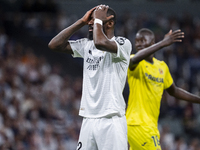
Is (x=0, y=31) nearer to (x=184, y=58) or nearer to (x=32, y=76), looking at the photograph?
(x=32, y=76)

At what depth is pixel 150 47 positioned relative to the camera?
4641 millimetres

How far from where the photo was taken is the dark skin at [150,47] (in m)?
4.60

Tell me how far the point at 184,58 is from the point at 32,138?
8.11 meters

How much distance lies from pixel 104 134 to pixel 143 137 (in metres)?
1.16

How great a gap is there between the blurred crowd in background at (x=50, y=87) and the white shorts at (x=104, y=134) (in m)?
4.70

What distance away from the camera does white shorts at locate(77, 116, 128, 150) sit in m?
3.72

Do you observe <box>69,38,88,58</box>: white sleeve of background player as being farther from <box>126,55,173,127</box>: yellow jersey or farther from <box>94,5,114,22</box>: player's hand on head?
<box>126,55,173,127</box>: yellow jersey

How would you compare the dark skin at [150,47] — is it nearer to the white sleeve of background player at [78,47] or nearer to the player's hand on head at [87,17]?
the white sleeve of background player at [78,47]

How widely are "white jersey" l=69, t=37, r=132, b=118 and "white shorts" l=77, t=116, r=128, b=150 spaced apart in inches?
3.2

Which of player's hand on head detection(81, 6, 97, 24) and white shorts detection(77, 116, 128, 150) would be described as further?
player's hand on head detection(81, 6, 97, 24)

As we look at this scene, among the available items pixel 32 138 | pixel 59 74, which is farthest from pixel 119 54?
pixel 59 74

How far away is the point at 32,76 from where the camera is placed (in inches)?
427

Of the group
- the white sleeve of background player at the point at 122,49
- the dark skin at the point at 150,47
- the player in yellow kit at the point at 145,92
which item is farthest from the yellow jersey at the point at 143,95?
the white sleeve of background player at the point at 122,49

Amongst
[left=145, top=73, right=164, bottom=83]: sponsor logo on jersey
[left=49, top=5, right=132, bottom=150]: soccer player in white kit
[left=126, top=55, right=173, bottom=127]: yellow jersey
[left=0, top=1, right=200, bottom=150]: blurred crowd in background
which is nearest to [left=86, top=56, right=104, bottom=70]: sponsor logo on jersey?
[left=49, top=5, right=132, bottom=150]: soccer player in white kit
